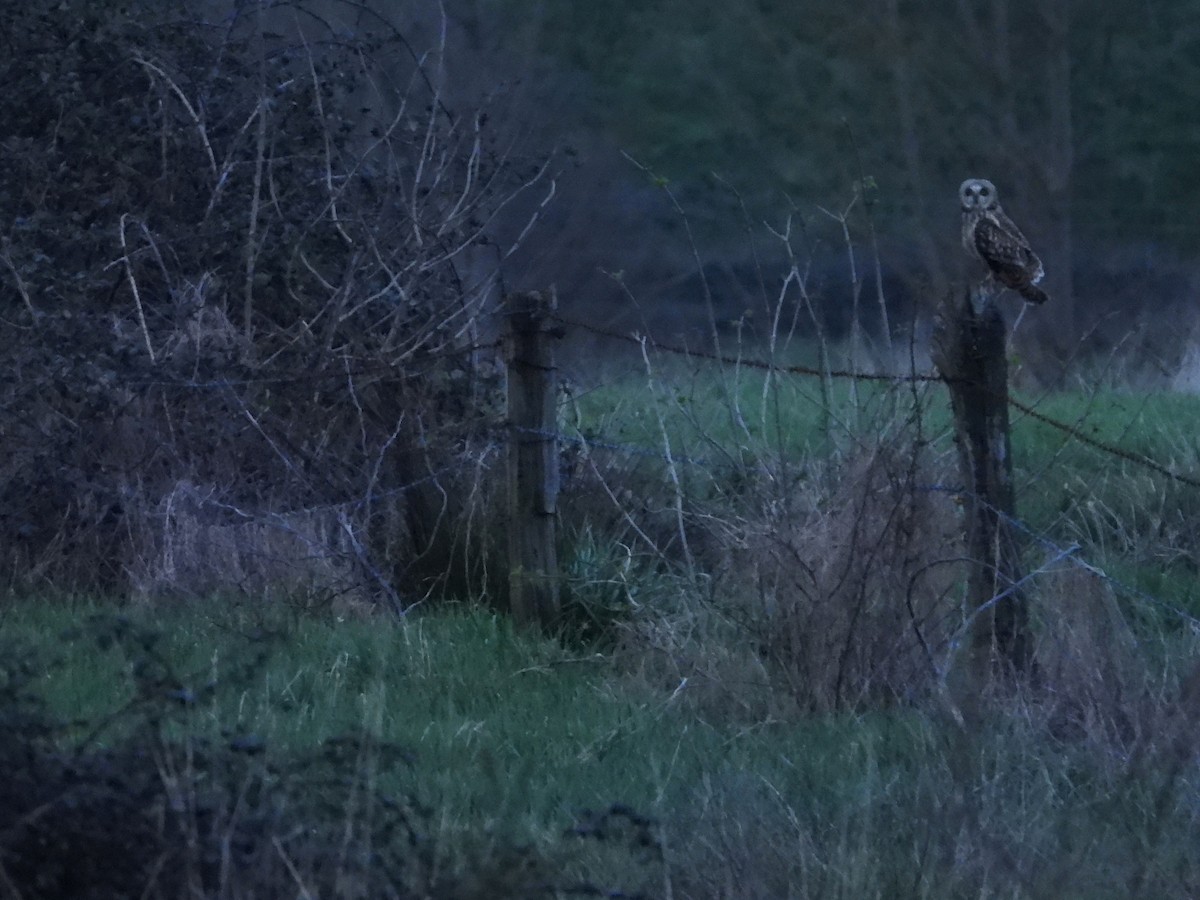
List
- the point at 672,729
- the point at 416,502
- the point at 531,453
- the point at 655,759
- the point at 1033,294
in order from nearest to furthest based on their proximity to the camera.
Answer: the point at 655,759, the point at 672,729, the point at 531,453, the point at 1033,294, the point at 416,502

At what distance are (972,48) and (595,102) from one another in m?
4.99

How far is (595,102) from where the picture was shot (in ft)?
72.6

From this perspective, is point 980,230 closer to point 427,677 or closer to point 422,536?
point 422,536

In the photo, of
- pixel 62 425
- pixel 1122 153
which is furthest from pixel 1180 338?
pixel 62 425

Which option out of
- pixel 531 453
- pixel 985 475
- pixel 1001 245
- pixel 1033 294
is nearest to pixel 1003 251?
pixel 1001 245

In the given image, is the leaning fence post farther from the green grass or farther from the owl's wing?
the owl's wing

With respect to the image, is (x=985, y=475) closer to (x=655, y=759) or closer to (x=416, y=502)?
(x=655, y=759)

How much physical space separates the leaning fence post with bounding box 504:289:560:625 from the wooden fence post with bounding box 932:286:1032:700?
6.19 ft

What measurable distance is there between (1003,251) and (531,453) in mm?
2395

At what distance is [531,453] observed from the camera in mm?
7457

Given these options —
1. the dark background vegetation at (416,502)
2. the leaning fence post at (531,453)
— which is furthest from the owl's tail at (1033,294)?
the leaning fence post at (531,453)

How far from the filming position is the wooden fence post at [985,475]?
6.08 metres

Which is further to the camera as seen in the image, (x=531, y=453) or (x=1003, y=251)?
(x=1003, y=251)

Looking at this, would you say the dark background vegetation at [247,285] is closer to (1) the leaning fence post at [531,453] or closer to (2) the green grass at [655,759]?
(1) the leaning fence post at [531,453]
